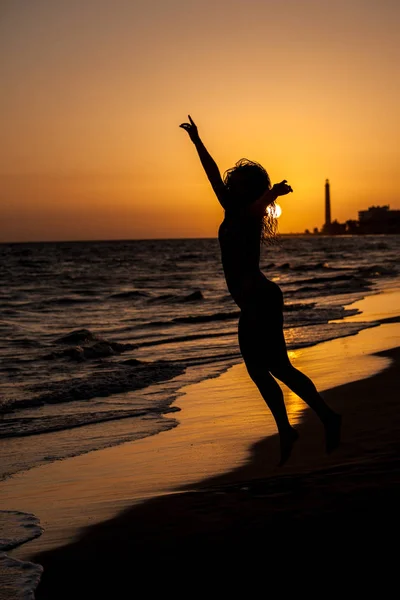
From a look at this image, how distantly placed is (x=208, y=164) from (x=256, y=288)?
844 mm

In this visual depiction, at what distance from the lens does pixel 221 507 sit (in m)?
4.57

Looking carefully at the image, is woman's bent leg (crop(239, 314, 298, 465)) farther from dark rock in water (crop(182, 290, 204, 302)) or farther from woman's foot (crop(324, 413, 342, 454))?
dark rock in water (crop(182, 290, 204, 302))

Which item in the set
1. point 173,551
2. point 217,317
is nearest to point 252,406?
point 173,551

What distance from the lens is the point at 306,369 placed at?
10.9 metres

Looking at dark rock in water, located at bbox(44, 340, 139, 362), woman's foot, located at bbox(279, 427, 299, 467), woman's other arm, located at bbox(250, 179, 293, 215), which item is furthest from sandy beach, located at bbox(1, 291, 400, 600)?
dark rock in water, located at bbox(44, 340, 139, 362)

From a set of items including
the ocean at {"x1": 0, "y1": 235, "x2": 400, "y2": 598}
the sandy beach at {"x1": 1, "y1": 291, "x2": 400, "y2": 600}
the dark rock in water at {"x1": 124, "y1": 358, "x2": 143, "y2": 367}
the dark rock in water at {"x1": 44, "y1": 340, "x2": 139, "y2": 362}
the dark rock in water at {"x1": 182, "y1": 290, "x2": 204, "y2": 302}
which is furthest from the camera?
the dark rock in water at {"x1": 182, "y1": 290, "x2": 204, "y2": 302}

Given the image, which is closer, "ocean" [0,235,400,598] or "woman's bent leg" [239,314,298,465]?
"woman's bent leg" [239,314,298,465]

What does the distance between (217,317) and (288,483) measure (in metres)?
16.5

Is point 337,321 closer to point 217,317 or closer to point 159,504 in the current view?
point 217,317

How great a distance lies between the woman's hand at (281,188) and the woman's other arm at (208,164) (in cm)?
49

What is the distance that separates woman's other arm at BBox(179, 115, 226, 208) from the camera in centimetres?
501

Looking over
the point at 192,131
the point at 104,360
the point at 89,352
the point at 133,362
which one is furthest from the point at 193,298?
the point at 192,131

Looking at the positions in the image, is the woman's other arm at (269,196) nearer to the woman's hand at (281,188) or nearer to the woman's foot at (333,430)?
the woman's hand at (281,188)

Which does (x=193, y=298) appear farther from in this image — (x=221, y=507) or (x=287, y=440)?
(x=221, y=507)
